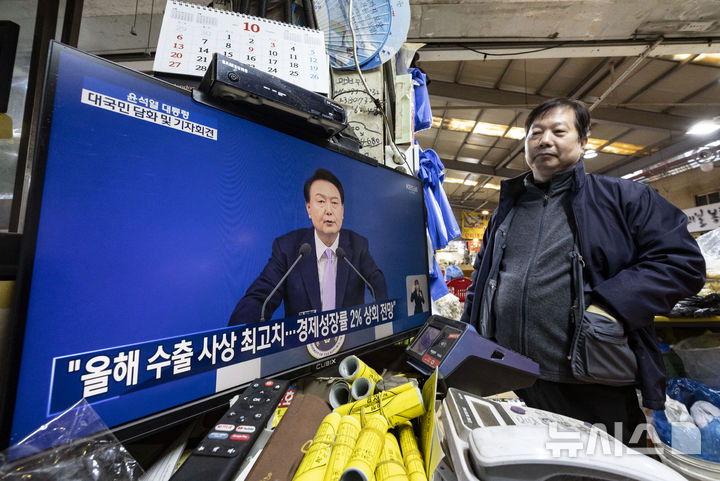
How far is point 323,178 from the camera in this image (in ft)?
2.65

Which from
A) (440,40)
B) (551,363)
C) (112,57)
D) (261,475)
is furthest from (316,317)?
(112,57)

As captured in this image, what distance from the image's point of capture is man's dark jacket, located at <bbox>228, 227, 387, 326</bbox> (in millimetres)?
646

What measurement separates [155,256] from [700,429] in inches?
110

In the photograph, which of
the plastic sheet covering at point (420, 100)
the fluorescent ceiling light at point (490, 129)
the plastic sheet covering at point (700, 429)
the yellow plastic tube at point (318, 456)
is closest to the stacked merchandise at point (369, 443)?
the yellow plastic tube at point (318, 456)

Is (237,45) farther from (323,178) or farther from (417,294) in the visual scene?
(417,294)

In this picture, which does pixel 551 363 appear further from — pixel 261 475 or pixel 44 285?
pixel 44 285

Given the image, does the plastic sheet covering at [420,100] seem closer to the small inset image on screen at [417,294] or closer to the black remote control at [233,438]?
the small inset image on screen at [417,294]

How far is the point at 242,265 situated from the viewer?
63 cm

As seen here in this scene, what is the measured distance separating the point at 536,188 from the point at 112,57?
11.6 ft

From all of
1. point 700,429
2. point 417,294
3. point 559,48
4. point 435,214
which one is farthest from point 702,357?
point 559,48

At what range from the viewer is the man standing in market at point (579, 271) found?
1.07 meters

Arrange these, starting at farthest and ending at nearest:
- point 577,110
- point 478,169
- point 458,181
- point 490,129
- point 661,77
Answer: point 458,181
point 478,169
point 490,129
point 661,77
point 577,110

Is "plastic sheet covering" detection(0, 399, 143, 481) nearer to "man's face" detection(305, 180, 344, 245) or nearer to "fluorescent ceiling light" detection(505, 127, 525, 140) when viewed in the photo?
"man's face" detection(305, 180, 344, 245)

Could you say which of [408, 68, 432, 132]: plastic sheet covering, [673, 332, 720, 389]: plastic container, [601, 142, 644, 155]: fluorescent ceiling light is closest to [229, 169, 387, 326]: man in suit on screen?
[408, 68, 432, 132]: plastic sheet covering
